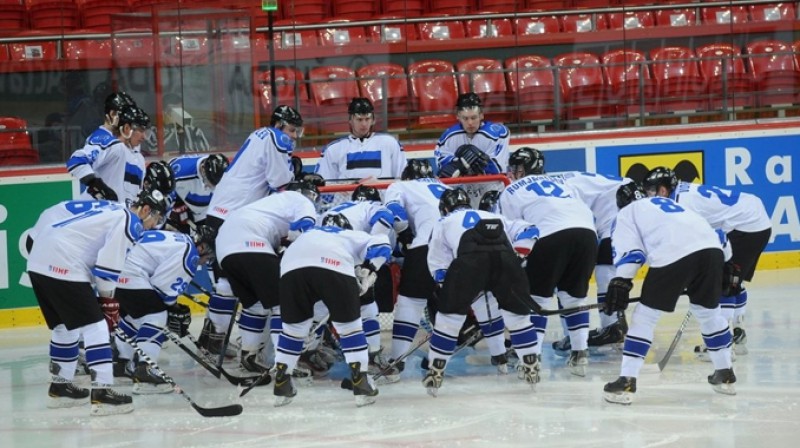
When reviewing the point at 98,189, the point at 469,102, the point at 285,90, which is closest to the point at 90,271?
the point at 98,189

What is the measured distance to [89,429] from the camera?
17.9ft

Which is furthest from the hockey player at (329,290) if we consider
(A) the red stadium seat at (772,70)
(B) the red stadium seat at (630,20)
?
(A) the red stadium seat at (772,70)

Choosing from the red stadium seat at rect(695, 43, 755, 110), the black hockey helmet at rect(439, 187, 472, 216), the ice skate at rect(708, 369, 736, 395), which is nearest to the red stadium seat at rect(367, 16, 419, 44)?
the red stadium seat at rect(695, 43, 755, 110)

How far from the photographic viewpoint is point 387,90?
8.61 m

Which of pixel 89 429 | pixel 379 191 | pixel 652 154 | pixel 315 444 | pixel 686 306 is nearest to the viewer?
pixel 315 444

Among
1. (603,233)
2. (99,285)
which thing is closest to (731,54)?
(603,233)

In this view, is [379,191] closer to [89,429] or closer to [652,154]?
[89,429]

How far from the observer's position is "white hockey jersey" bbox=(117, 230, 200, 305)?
603 centimetres

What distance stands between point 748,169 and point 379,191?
3326 millimetres

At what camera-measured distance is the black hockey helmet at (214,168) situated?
7.16m

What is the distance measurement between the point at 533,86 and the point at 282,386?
12.4 ft

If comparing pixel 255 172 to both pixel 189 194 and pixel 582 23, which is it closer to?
pixel 189 194

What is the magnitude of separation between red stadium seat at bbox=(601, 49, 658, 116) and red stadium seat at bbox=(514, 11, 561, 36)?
0.41 metres

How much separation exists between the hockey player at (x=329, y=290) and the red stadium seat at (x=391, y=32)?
3.11 m
